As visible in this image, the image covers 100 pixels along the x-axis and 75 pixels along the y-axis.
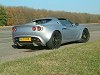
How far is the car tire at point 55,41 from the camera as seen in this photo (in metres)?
12.7

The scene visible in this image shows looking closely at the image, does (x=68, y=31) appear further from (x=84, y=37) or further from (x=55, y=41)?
(x=84, y=37)

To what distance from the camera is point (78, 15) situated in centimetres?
6562

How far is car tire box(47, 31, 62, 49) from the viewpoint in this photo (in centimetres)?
1270

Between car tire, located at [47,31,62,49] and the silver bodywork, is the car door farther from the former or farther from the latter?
car tire, located at [47,31,62,49]

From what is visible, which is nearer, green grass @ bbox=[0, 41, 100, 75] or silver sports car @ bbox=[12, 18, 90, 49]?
green grass @ bbox=[0, 41, 100, 75]

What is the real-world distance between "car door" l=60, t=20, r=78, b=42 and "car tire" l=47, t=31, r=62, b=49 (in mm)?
490

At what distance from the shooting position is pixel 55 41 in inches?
512

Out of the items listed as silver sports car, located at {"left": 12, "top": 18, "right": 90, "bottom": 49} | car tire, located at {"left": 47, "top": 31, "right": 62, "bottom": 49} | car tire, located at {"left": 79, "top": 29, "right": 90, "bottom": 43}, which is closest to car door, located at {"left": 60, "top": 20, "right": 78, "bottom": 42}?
silver sports car, located at {"left": 12, "top": 18, "right": 90, "bottom": 49}

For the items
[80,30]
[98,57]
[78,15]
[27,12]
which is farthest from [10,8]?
[98,57]

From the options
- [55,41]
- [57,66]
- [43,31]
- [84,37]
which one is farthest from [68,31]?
[57,66]

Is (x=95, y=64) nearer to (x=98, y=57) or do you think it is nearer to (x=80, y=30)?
(x=98, y=57)

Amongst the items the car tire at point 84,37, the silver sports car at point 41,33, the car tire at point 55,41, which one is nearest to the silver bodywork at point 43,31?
the silver sports car at point 41,33

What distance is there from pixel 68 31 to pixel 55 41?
1366mm

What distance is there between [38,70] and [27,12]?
1649 inches
